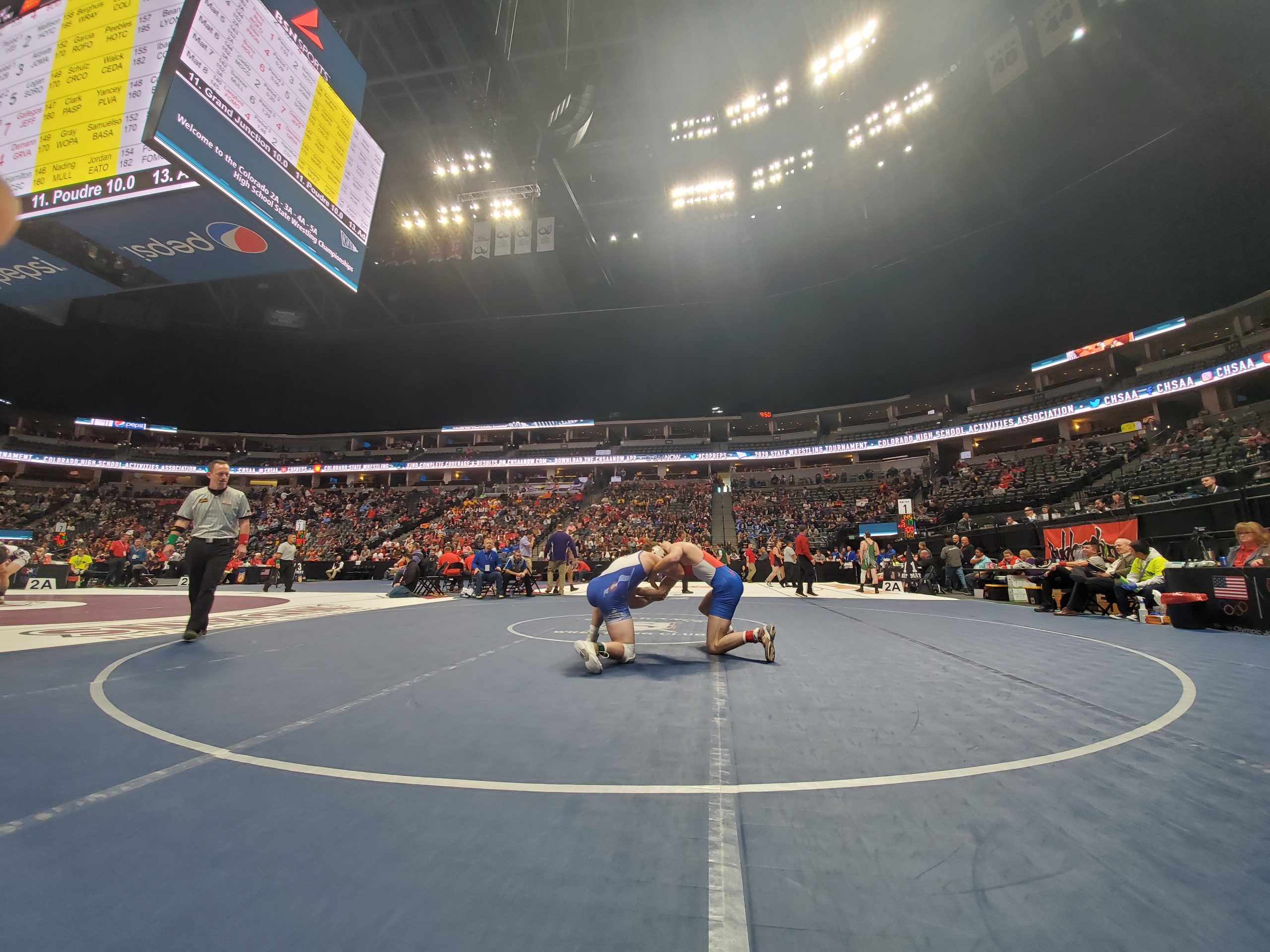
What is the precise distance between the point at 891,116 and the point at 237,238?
912 inches

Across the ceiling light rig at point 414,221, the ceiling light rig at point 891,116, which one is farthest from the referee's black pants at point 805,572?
the ceiling light rig at point 414,221

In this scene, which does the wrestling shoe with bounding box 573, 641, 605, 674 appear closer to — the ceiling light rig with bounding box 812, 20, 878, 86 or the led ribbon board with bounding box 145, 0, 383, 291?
the led ribbon board with bounding box 145, 0, 383, 291

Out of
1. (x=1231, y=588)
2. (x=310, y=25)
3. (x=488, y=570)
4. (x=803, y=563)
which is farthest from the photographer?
(x=803, y=563)

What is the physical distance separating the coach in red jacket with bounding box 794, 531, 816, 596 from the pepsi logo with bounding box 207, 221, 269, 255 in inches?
548

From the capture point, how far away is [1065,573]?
898 centimetres

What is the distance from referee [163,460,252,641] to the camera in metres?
5.02

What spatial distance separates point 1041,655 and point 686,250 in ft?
87.1

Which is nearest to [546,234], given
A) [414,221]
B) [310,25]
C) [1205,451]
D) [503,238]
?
[503,238]

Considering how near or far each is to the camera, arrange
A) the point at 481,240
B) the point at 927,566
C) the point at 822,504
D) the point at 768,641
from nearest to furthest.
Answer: the point at 768,641 → the point at 927,566 → the point at 481,240 → the point at 822,504

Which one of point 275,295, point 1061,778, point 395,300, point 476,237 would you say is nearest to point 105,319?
point 275,295

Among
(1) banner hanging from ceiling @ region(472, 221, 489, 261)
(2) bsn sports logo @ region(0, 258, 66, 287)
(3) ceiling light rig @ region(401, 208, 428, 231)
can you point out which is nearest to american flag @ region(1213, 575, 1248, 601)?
(2) bsn sports logo @ region(0, 258, 66, 287)

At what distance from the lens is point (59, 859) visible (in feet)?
4.39

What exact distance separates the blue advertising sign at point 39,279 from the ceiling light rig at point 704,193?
20378 millimetres

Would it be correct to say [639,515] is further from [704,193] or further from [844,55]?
[844,55]
